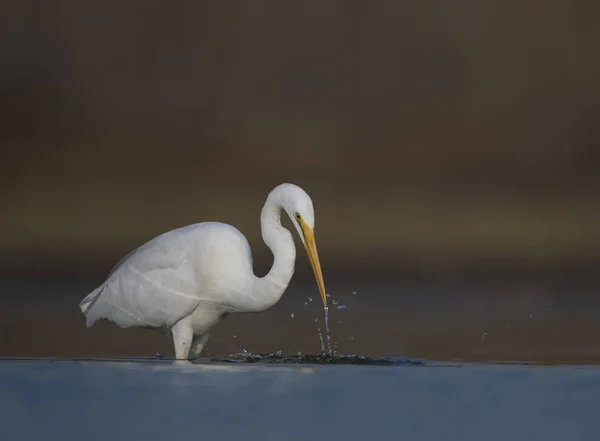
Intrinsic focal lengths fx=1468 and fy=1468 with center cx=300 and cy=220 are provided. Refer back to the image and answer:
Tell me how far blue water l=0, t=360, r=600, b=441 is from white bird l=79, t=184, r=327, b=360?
1.41 m

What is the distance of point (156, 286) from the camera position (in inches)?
286

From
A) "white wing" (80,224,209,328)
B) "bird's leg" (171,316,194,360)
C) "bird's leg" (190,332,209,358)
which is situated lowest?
"bird's leg" (190,332,209,358)

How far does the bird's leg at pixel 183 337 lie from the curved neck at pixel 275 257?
0.42 m

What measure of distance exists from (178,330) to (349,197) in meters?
9.31

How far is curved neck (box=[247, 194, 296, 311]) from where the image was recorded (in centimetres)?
705

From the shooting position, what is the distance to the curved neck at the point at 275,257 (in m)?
7.05

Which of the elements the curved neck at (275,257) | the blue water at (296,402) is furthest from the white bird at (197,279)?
the blue water at (296,402)

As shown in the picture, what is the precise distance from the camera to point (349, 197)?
16.5m

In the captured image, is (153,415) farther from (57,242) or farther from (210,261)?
(57,242)

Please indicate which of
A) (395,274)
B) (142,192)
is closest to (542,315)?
(395,274)

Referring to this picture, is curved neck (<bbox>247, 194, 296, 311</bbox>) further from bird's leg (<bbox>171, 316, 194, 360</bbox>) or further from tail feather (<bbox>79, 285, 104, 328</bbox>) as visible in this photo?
tail feather (<bbox>79, 285, 104, 328</bbox>)

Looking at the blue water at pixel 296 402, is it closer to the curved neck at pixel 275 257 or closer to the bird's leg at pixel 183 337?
the curved neck at pixel 275 257

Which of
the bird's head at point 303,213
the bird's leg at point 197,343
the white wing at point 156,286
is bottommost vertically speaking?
the bird's leg at point 197,343

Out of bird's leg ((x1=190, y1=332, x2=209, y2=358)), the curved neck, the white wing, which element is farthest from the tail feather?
the curved neck
